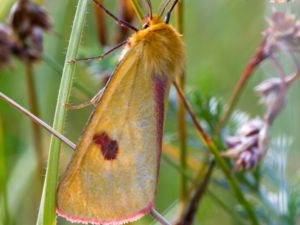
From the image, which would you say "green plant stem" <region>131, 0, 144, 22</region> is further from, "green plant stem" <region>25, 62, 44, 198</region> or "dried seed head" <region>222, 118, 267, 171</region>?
"green plant stem" <region>25, 62, 44, 198</region>

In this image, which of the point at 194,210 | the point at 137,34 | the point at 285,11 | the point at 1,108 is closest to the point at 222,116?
the point at 194,210

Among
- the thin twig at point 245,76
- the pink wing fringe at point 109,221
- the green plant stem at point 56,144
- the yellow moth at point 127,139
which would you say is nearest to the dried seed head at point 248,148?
the thin twig at point 245,76

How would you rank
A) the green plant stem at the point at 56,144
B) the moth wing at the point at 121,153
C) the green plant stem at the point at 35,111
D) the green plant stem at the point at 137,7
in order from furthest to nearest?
the green plant stem at the point at 35,111, the green plant stem at the point at 137,7, the moth wing at the point at 121,153, the green plant stem at the point at 56,144

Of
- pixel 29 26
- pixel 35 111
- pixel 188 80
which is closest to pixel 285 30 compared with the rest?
pixel 29 26

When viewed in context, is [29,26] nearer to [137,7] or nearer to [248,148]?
[137,7]

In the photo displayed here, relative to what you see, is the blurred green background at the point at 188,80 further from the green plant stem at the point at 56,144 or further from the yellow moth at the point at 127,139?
the green plant stem at the point at 56,144

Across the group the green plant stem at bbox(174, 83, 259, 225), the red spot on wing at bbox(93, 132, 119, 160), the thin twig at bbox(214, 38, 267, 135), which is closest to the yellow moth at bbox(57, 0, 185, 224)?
the red spot on wing at bbox(93, 132, 119, 160)

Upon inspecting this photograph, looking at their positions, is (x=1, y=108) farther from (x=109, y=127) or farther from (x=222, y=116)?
(x=109, y=127)
